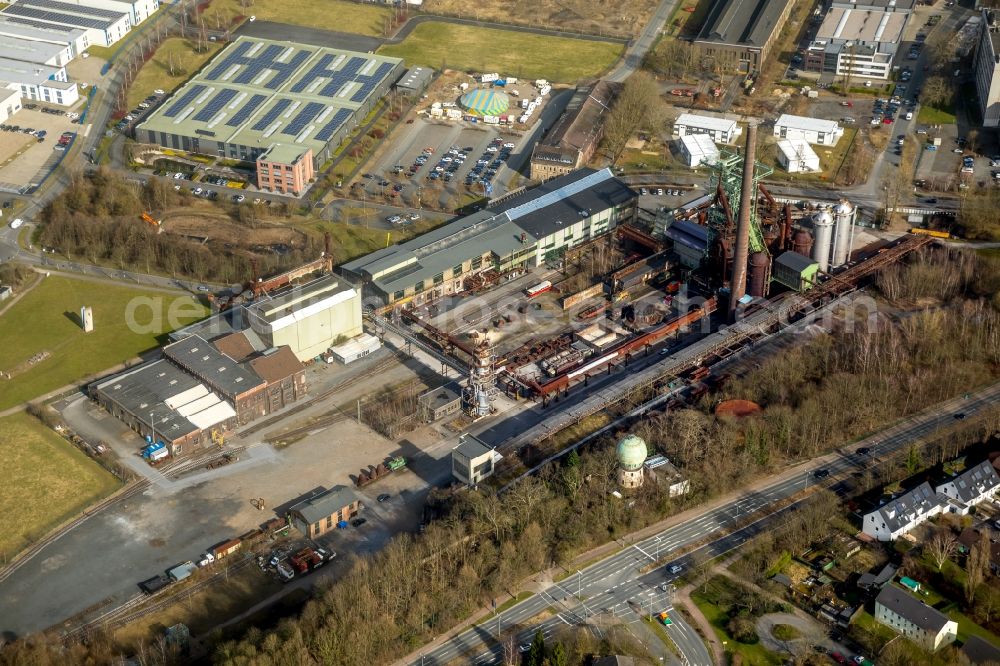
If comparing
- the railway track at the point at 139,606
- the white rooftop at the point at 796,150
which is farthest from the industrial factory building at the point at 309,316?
the white rooftop at the point at 796,150

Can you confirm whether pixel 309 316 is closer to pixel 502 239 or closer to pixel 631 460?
pixel 502 239

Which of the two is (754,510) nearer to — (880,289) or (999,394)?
(999,394)

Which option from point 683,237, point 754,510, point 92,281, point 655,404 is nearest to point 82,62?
point 92,281

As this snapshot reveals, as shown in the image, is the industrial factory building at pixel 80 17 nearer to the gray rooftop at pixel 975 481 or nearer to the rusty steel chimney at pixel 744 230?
the rusty steel chimney at pixel 744 230

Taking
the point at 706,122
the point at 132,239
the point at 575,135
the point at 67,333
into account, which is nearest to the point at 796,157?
the point at 706,122

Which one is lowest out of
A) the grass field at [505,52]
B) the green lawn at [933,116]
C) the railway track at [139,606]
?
the railway track at [139,606]

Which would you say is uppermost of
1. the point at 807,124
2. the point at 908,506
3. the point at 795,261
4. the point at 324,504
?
the point at 807,124
